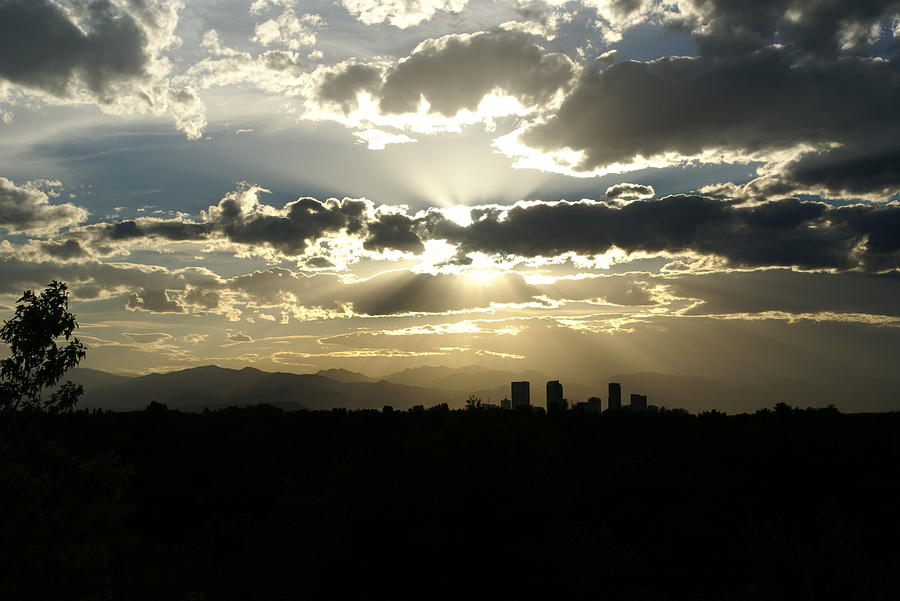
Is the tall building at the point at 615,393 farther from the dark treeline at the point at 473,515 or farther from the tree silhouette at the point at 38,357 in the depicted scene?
the tree silhouette at the point at 38,357

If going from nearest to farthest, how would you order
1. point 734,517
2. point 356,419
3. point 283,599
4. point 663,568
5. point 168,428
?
point 283,599 < point 663,568 < point 734,517 < point 168,428 < point 356,419

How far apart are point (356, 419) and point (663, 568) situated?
5406 centimetres

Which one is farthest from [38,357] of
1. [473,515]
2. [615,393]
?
[615,393]

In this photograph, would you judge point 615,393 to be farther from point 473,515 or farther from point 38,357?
point 38,357

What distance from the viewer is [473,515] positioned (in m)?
25.5

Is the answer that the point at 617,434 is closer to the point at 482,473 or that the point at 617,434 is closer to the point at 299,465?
the point at 299,465

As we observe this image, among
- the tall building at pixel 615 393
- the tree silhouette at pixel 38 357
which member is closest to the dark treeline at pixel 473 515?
the tree silhouette at pixel 38 357

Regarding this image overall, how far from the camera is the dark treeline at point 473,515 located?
1468cm

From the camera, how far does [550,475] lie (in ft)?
89.4

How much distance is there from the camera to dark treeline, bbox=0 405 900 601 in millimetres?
14680

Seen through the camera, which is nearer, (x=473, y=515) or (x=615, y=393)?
(x=473, y=515)

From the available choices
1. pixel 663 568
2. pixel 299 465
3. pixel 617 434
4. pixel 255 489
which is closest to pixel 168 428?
pixel 299 465

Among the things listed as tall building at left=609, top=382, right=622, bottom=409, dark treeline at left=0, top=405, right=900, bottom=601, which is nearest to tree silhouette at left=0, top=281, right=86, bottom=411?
dark treeline at left=0, top=405, right=900, bottom=601

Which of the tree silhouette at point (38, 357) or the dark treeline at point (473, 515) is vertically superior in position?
the tree silhouette at point (38, 357)
